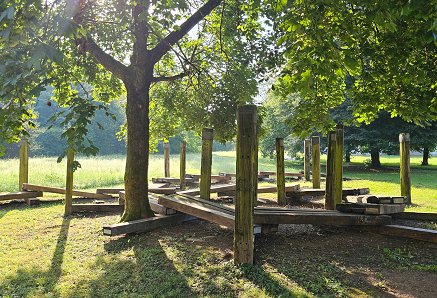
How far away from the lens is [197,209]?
25.1 feet

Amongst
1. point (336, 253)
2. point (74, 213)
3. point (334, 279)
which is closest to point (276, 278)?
point (334, 279)

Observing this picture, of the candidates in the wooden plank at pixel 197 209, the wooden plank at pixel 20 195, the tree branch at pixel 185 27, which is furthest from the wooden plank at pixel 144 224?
the wooden plank at pixel 20 195

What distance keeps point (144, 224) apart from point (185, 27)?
4526 millimetres

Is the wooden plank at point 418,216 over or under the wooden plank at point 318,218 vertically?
under

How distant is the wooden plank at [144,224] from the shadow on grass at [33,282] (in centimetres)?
102

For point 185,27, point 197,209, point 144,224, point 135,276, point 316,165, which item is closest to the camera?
point 135,276

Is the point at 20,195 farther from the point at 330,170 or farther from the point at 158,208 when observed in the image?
the point at 330,170

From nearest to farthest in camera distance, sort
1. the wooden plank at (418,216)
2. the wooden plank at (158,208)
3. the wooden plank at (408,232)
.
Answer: the wooden plank at (408,232) < the wooden plank at (418,216) < the wooden plank at (158,208)

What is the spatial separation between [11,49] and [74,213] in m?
6.54

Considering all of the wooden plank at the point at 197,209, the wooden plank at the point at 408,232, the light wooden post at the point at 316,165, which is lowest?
the wooden plank at the point at 408,232

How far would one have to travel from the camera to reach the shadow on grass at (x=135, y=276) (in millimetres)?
5410

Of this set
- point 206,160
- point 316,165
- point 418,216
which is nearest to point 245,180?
point 206,160

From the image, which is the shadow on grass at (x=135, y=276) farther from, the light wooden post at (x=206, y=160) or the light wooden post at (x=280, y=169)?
the light wooden post at (x=280, y=169)

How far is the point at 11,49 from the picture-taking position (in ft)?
19.8
